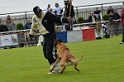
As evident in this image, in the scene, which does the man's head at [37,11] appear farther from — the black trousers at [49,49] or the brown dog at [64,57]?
the brown dog at [64,57]

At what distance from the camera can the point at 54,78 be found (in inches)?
460

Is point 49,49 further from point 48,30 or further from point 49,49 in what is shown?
point 48,30

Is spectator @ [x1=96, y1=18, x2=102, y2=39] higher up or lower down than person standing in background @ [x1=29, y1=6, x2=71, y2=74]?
lower down

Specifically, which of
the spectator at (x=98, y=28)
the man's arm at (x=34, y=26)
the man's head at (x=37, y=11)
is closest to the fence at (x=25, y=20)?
the spectator at (x=98, y=28)

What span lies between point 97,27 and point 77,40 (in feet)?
5.78

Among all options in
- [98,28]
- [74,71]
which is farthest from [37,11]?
[98,28]

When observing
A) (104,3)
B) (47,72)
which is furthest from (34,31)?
(104,3)

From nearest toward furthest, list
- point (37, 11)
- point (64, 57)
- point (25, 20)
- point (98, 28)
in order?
point (64, 57)
point (37, 11)
point (98, 28)
point (25, 20)

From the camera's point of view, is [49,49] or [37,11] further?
[49,49]

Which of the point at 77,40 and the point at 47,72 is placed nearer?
the point at 47,72

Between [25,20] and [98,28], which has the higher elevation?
[25,20]

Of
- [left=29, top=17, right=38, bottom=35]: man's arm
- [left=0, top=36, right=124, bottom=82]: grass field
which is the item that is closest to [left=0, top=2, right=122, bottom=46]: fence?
[left=0, top=36, right=124, bottom=82]: grass field

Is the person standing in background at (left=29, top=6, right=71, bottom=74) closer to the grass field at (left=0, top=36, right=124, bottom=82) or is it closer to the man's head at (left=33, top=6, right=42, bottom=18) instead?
the man's head at (left=33, top=6, right=42, bottom=18)

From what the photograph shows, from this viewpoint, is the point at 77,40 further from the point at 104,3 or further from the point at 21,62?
the point at 21,62
